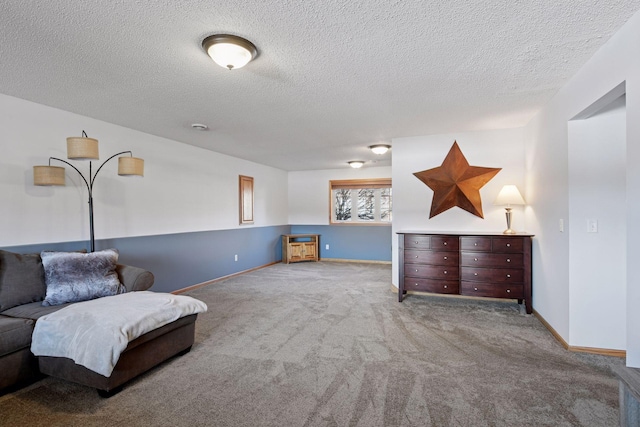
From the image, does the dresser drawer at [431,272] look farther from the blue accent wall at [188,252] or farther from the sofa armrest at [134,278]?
the blue accent wall at [188,252]

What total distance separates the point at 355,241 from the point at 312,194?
5.44 ft

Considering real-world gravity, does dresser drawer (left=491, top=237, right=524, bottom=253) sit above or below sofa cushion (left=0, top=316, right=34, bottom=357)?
above

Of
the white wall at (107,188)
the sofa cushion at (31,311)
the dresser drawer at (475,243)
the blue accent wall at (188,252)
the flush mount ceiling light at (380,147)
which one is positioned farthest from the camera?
the flush mount ceiling light at (380,147)

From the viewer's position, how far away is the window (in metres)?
7.67

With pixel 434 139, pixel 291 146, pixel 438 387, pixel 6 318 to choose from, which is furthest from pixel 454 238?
pixel 6 318

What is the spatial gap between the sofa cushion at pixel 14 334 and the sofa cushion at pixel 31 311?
84 millimetres

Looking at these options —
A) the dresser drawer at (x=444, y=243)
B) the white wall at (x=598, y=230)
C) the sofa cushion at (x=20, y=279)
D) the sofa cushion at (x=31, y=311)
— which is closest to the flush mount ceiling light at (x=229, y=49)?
the sofa cushion at (x=31, y=311)

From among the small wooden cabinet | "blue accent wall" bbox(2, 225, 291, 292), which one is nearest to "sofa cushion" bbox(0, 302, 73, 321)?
"blue accent wall" bbox(2, 225, 291, 292)

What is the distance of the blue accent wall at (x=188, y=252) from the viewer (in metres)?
4.00

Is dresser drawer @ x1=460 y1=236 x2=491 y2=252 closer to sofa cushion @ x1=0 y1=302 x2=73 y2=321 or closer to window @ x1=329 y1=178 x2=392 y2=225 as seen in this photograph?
window @ x1=329 y1=178 x2=392 y2=225

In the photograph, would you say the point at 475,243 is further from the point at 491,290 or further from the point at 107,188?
→ the point at 107,188

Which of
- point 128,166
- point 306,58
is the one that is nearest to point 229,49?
point 306,58

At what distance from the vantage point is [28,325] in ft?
7.23

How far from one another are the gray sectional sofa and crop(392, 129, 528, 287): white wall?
3.29 metres
